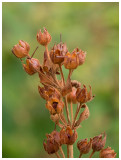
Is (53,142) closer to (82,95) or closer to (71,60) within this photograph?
(82,95)

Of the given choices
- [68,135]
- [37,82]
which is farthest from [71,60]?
[37,82]

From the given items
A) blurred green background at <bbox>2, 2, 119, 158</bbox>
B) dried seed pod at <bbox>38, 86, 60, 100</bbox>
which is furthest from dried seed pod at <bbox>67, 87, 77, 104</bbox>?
blurred green background at <bbox>2, 2, 119, 158</bbox>

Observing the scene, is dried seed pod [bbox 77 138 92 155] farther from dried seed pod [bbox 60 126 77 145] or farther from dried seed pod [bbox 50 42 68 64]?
dried seed pod [bbox 50 42 68 64]

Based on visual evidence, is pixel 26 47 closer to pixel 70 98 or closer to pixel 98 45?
pixel 70 98

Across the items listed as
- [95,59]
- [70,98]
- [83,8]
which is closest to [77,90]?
[70,98]

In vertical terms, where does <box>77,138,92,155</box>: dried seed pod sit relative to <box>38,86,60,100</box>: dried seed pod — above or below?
below
